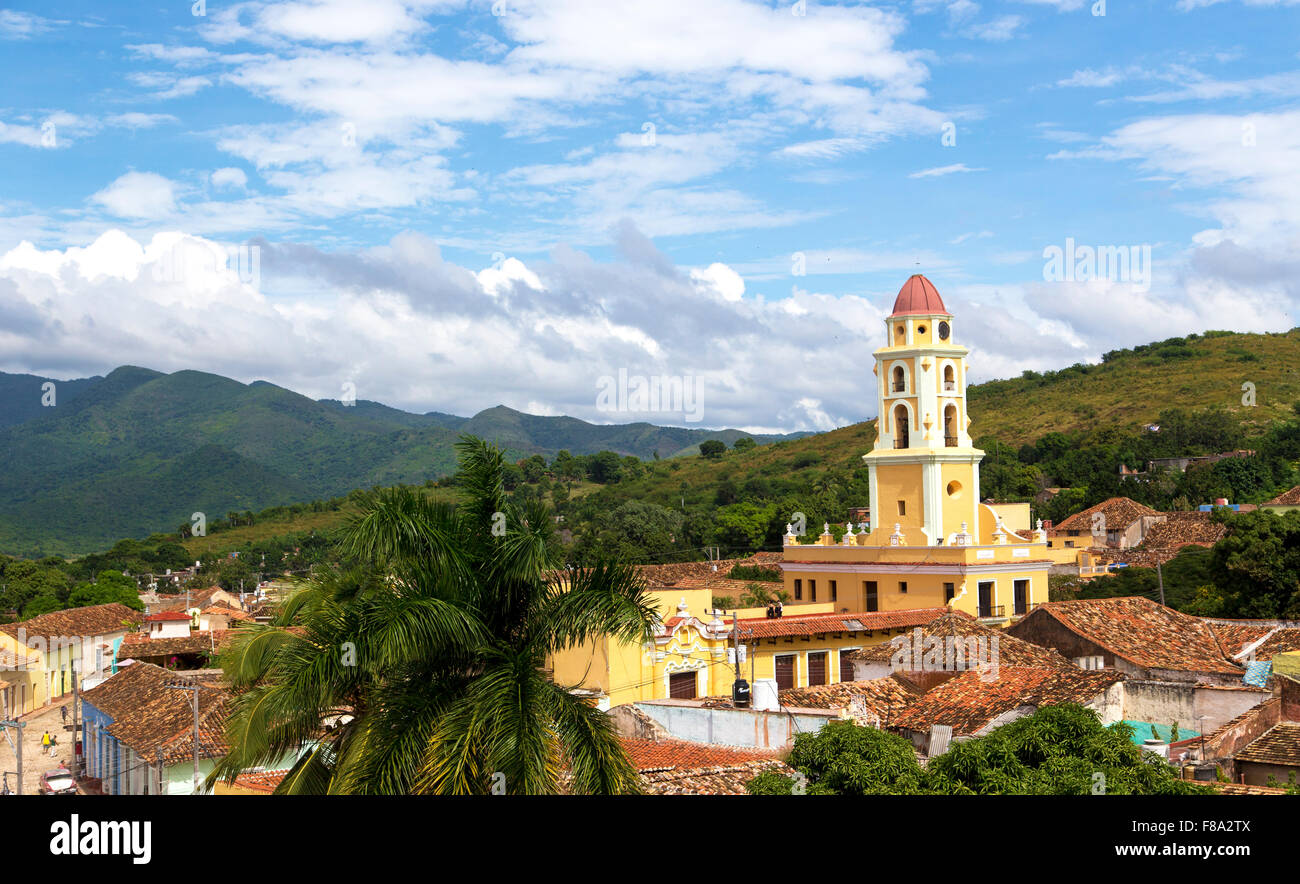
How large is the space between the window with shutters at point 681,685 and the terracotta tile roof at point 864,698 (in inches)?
89.3

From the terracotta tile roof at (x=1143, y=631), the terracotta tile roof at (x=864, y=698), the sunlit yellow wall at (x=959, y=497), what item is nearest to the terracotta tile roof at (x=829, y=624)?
the terracotta tile roof at (x=1143, y=631)

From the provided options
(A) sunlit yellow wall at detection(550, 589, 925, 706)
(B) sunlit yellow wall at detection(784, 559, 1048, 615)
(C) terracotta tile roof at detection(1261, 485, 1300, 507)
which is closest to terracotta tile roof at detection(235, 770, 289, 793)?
(A) sunlit yellow wall at detection(550, 589, 925, 706)

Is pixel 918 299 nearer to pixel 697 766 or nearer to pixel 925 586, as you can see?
pixel 925 586

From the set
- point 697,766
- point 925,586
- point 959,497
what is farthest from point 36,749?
point 697,766

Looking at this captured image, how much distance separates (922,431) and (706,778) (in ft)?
76.8

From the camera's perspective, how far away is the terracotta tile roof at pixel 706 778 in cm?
1221

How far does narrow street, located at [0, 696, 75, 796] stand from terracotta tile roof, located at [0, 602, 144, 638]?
9.06 ft

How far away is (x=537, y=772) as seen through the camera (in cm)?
786

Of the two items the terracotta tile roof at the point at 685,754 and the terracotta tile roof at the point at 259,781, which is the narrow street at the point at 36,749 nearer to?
the terracotta tile roof at the point at 259,781

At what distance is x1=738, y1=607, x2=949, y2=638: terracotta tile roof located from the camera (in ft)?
73.3
